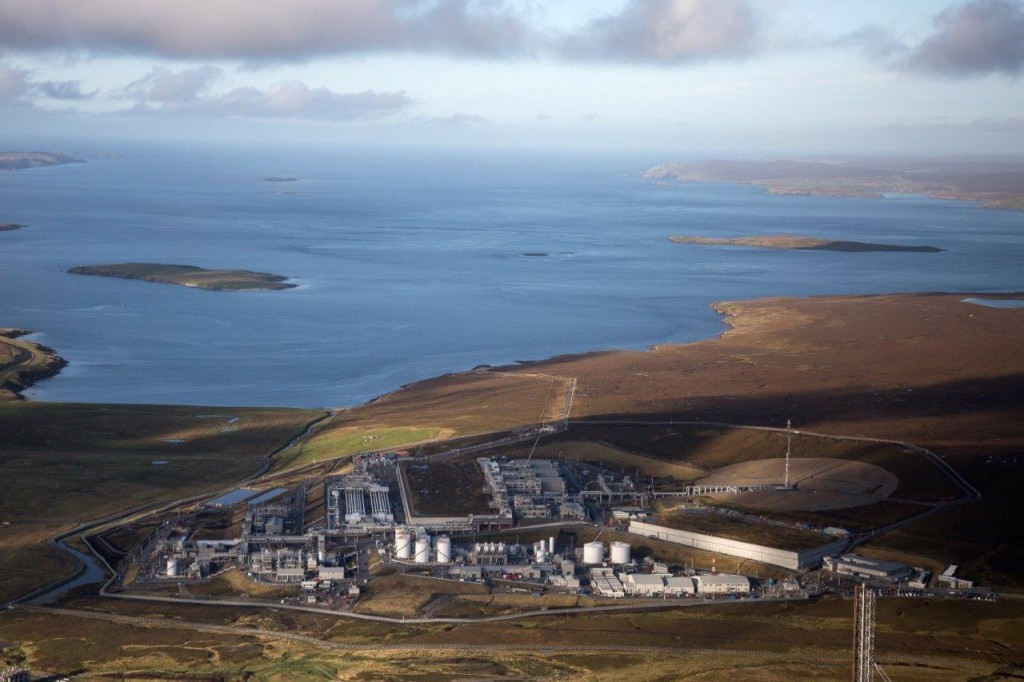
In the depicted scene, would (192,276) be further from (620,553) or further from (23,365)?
(620,553)

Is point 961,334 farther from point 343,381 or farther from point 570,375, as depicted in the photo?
point 343,381

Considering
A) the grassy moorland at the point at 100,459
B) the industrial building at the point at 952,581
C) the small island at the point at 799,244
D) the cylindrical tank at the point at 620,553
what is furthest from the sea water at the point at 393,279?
the industrial building at the point at 952,581

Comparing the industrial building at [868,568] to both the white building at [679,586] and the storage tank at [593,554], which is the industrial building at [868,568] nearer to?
the white building at [679,586]

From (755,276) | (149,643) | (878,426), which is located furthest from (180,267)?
(149,643)

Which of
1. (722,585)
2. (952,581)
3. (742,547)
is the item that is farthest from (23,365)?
(952,581)

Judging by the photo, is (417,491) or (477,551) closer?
(477,551)

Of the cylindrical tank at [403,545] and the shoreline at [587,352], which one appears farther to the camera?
the shoreline at [587,352]

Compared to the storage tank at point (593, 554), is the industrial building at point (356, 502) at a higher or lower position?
higher

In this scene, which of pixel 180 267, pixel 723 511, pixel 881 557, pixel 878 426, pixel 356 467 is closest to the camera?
pixel 881 557
